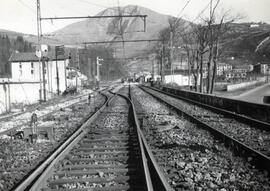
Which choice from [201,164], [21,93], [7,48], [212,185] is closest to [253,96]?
[21,93]

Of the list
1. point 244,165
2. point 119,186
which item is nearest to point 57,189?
point 119,186

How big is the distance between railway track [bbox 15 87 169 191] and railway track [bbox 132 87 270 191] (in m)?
0.50

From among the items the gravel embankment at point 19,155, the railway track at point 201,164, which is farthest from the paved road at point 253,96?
the gravel embankment at point 19,155

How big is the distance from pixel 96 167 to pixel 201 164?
2.23 metres

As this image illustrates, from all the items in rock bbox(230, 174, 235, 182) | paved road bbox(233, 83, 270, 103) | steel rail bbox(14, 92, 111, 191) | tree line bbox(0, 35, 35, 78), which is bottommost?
paved road bbox(233, 83, 270, 103)

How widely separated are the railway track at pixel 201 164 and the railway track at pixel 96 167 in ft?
1.63

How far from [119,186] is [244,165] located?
311cm

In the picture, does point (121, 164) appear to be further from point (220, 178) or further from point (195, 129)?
point (195, 129)

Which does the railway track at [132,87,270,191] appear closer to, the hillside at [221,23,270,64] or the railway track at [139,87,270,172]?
the railway track at [139,87,270,172]

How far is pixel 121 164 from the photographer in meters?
7.55

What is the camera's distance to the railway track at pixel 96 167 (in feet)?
20.0

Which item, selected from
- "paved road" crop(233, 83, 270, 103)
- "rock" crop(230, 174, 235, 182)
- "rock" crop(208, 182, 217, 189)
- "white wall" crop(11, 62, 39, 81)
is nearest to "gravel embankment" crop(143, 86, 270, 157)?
"rock" crop(230, 174, 235, 182)

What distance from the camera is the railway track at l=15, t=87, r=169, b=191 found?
610cm

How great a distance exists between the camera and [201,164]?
7672 millimetres
